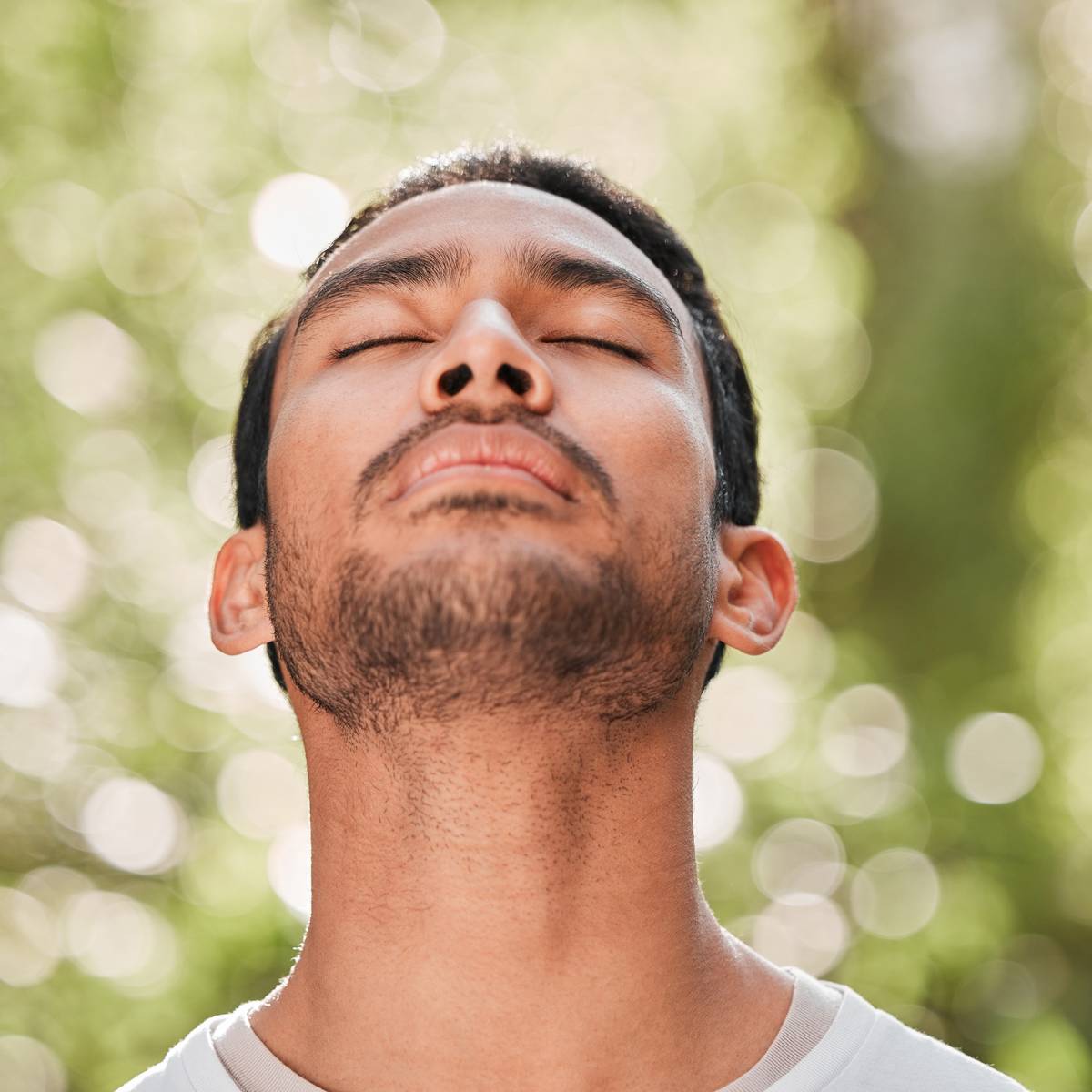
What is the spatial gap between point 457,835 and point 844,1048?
572 millimetres

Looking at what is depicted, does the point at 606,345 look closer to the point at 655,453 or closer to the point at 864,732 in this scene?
the point at 655,453

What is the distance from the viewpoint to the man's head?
1572mm

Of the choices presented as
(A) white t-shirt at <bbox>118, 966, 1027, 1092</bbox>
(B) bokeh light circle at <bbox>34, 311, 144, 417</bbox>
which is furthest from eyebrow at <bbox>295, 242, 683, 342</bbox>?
(B) bokeh light circle at <bbox>34, 311, 144, 417</bbox>

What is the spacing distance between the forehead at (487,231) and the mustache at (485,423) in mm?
330

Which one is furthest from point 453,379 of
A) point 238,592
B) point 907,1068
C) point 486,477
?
point 907,1068

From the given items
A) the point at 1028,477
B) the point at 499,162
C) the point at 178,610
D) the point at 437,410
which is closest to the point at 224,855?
the point at 178,610

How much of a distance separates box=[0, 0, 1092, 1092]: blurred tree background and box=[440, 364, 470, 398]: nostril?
9.34ft

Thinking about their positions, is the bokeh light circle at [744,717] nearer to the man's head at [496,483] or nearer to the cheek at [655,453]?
the man's head at [496,483]

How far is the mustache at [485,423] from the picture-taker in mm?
1646

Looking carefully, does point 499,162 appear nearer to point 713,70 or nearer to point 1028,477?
point 713,70

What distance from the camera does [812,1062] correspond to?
1.63 metres

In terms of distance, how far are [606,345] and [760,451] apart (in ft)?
7.42

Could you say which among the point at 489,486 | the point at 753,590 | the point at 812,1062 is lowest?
the point at 812,1062

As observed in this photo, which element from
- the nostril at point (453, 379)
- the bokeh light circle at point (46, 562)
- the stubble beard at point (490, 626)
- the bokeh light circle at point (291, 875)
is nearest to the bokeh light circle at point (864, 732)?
the bokeh light circle at point (291, 875)
